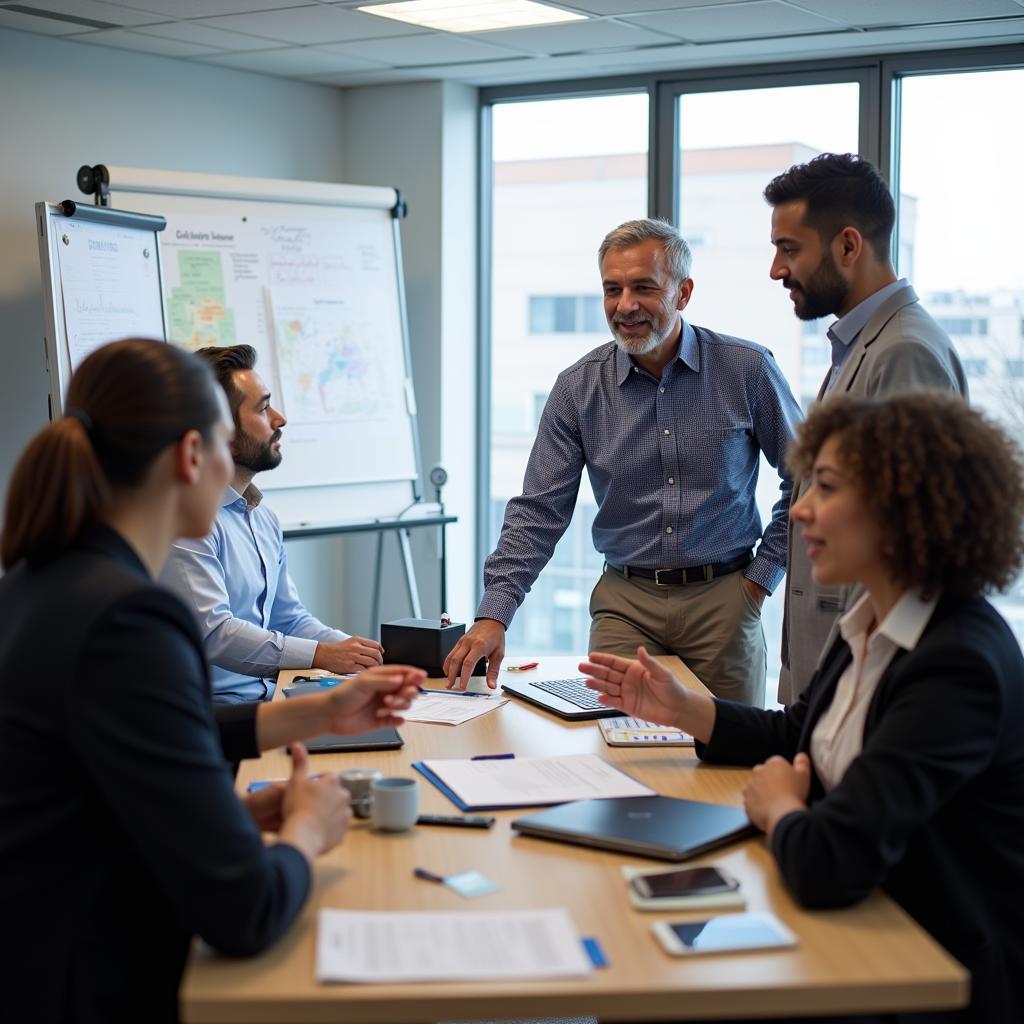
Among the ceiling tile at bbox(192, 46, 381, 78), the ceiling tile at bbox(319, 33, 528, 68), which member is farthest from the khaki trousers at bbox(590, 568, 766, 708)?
the ceiling tile at bbox(192, 46, 381, 78)

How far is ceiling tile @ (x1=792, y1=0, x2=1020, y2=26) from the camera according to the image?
377 centimetres

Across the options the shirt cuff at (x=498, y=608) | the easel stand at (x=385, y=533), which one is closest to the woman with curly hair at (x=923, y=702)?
the shirt cuff at (x=498, y=608)

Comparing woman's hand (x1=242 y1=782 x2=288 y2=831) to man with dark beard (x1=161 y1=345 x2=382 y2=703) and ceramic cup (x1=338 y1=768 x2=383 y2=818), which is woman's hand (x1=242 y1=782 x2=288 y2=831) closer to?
ceramic cup (x1=338 y1=768 x2=383 y2=818)

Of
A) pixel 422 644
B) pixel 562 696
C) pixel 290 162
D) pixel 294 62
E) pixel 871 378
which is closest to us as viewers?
pixel 871 378

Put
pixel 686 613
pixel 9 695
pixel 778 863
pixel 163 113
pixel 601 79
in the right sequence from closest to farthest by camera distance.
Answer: pixel 9 695, pixel 778 863, pixel 686 613, pixel 163 113, pixel 601 79

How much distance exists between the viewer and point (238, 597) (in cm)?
304

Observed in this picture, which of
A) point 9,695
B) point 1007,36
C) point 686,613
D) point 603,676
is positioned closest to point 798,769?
point 603,676

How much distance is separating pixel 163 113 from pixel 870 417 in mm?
3701

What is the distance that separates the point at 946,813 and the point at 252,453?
1965 mm

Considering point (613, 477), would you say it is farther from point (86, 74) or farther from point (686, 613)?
point (86, 74)

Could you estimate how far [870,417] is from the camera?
67.3 inches

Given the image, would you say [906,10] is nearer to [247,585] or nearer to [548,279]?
A: [548,279]

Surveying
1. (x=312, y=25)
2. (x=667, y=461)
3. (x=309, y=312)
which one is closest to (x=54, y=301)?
(x=309, y=312)

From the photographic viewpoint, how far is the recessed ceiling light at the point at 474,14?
3947 millimetres
